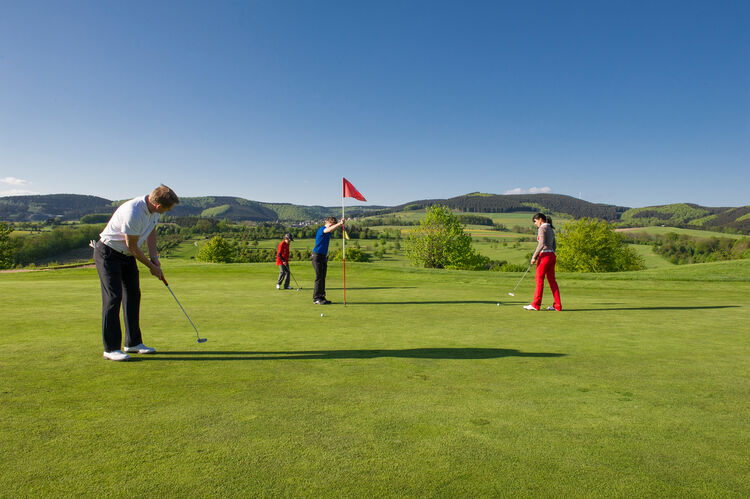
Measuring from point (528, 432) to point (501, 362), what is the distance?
2.48 meters

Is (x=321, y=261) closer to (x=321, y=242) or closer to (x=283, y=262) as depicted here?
(x=321, y=242)

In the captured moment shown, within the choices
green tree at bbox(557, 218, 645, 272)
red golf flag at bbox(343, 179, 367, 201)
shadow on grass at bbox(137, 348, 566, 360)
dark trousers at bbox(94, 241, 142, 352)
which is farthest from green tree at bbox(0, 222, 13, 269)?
green tree at bbox(557, 218, 645, 272)

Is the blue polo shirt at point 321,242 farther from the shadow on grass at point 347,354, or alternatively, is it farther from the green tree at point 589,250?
the green tree at point 589,250

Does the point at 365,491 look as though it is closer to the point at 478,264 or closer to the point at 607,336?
the point at 607,336

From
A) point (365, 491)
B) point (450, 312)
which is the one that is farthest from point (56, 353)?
point (450, 312)

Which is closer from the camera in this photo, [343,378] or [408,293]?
[343,378]

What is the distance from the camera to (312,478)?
275 cm

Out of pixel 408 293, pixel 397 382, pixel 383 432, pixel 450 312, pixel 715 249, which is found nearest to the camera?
pixel 383 432

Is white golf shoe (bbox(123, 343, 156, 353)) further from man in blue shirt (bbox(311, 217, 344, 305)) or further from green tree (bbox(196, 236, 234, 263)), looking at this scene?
green tree (bbox(196, 236, 234, 263))

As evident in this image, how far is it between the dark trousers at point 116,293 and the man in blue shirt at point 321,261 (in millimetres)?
6430

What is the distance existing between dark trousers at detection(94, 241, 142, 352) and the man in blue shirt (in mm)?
6430

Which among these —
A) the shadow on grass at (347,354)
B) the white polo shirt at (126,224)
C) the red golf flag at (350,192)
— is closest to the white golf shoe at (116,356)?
the shadow on grass at (347,354)

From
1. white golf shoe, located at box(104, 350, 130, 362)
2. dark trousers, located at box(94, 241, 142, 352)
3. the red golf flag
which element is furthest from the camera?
the red golf flag

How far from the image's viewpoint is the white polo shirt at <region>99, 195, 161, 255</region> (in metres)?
5.94
